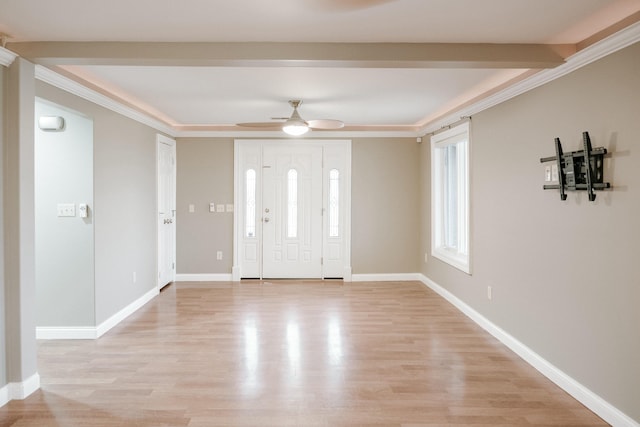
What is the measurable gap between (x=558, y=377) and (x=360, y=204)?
407 centimetres

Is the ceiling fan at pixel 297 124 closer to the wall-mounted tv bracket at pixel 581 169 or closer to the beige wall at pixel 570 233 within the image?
the beige wall at pixel 570 233

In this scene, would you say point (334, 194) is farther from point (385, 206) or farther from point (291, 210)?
point (385, 206)

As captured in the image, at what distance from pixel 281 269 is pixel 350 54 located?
14.8 ft

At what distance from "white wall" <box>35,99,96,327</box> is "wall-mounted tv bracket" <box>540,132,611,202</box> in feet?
13.2

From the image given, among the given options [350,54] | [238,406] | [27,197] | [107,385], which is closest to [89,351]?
[107,385]

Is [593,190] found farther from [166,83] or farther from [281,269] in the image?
[281,269]

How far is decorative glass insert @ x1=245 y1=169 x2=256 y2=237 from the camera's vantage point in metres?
6.80

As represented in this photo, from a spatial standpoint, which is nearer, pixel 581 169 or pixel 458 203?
pixel 581 169

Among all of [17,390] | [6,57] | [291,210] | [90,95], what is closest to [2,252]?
[17,390]

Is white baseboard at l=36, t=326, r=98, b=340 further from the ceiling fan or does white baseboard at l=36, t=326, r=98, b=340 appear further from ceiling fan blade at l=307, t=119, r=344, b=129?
ceiling fan blade at l=307, t=119, r=344, b=129

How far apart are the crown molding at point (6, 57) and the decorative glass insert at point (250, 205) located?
13.3 feet

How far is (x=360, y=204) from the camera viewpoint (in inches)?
268

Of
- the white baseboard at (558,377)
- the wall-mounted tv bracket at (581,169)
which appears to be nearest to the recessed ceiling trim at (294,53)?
the wall-mounted tv bracket at (581,169)

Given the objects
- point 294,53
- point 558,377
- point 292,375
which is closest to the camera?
point 294,53
